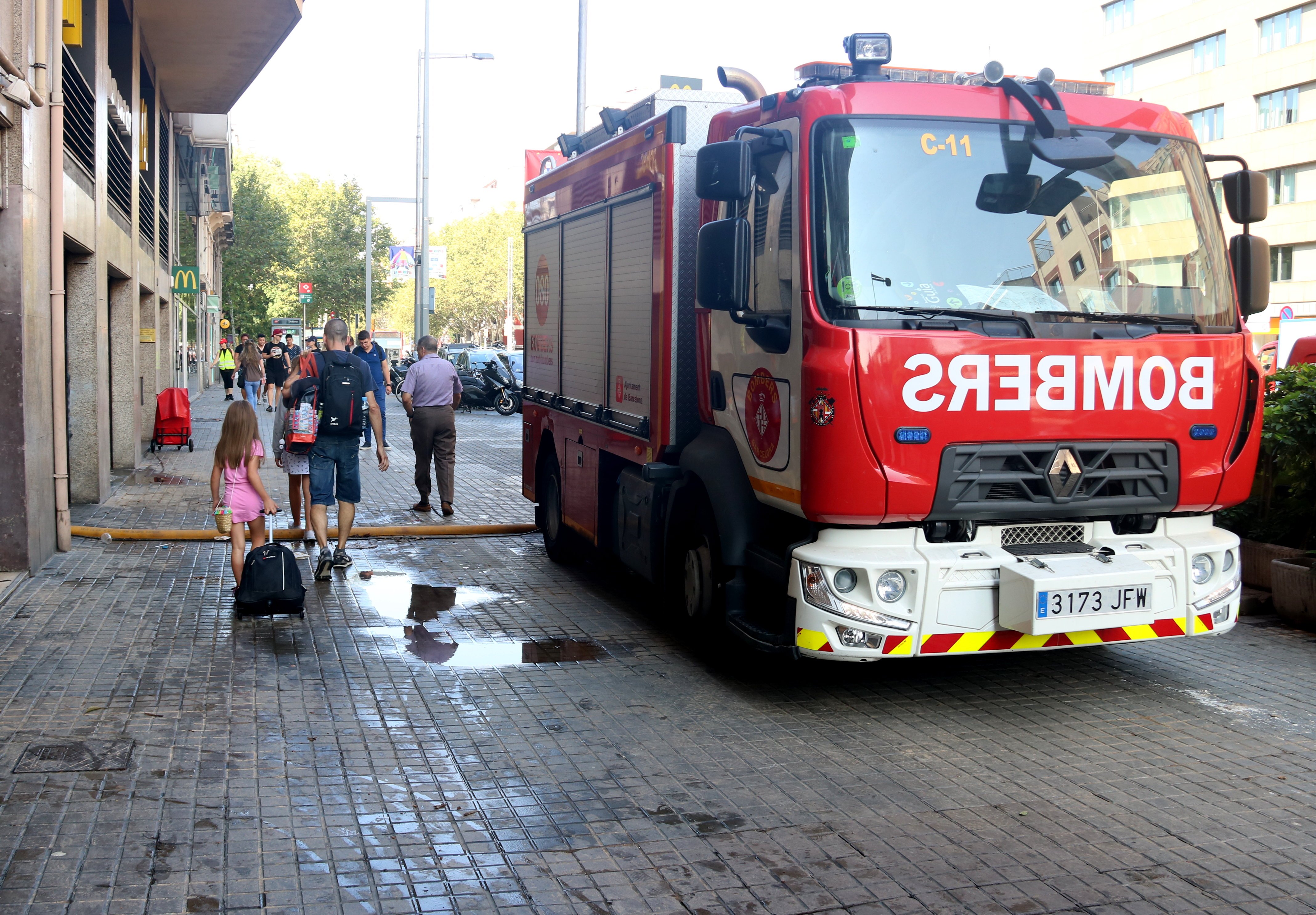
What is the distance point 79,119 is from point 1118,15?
2364 inches

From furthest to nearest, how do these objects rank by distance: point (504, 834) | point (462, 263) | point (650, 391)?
point (462, 263) → point (650, 391) → point (504, 834)

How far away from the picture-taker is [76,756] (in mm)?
5090

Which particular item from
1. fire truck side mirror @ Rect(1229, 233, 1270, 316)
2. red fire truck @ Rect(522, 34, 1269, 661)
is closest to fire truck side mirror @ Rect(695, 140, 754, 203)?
red fire truck @ Rect(522, 34, 1269, 661)

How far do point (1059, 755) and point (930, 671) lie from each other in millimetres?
1435

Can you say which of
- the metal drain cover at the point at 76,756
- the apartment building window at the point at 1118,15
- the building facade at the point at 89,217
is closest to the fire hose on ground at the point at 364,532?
the building facade at the point at 89,217

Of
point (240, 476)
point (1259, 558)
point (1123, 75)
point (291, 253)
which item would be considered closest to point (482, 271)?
point (291, 253)

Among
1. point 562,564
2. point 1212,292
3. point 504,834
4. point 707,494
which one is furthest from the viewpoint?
point 562,564

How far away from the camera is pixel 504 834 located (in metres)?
4.41

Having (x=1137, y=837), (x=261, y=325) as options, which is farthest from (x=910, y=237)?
(x=261, y=325)

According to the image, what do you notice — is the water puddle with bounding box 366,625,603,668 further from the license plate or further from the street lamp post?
the street lamp post

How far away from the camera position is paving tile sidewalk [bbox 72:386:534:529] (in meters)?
12.2

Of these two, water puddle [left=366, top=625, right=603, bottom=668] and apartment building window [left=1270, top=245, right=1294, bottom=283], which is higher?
apartment building window [left=1270, top=245, right=1294, bottom=283]

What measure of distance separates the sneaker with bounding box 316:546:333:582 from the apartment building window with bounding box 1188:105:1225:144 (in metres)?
54.8

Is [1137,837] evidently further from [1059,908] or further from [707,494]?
[707,494]
